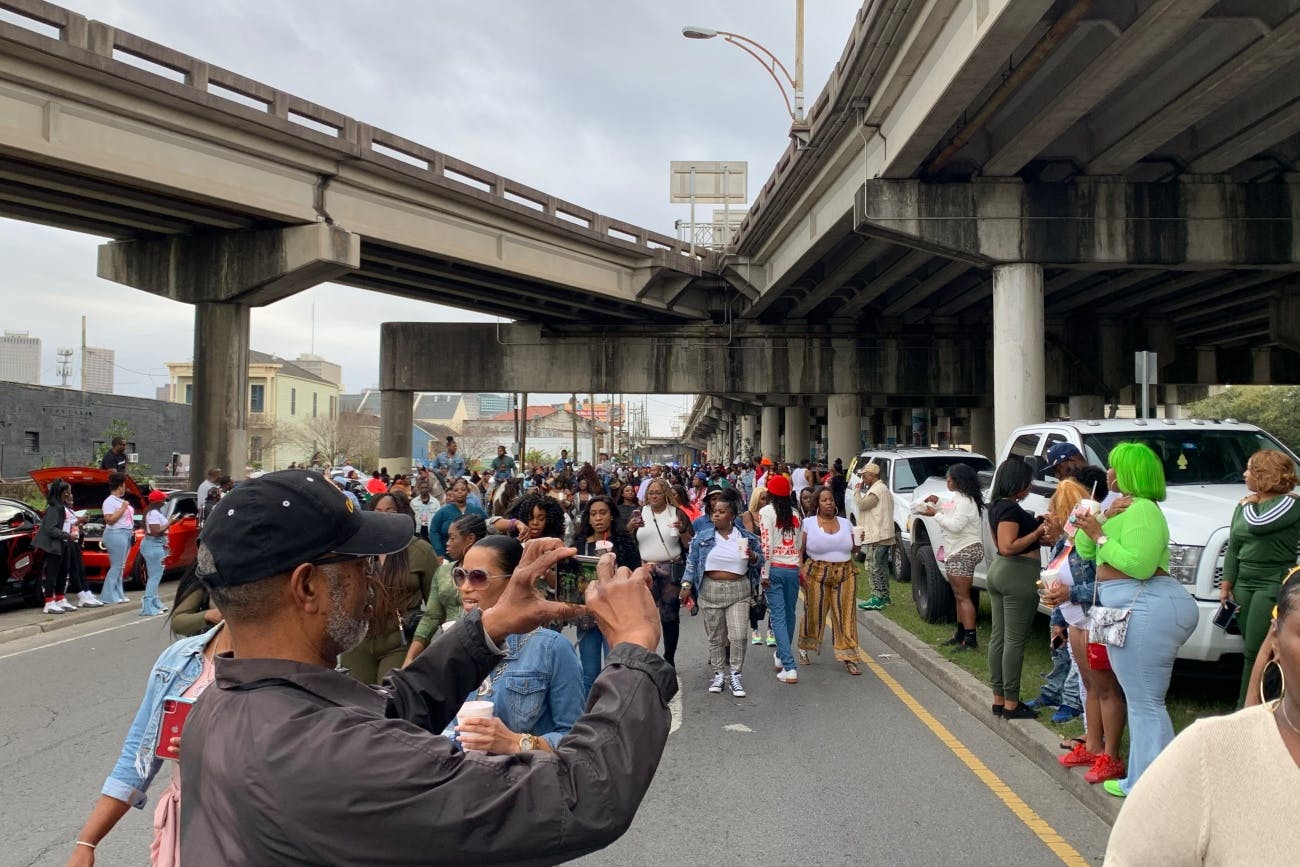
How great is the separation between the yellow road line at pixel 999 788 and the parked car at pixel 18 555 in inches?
475

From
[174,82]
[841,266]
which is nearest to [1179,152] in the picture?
[841,266]

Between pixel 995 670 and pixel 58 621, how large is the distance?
38.3 feet

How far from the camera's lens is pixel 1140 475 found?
5332 mm

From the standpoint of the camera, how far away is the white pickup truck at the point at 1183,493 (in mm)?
6961

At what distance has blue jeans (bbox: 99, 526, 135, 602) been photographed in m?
14.6

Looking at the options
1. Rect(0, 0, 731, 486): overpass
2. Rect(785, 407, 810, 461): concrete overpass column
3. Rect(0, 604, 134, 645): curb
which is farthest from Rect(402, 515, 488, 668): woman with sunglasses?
Rect(785, 407, 810, 461): concrete overpass column

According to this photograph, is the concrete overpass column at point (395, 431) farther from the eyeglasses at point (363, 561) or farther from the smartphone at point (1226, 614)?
the eyeglasses at point (363, 561)

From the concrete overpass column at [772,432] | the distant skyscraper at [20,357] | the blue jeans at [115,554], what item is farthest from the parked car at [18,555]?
the distant skyscraper at [20,357]

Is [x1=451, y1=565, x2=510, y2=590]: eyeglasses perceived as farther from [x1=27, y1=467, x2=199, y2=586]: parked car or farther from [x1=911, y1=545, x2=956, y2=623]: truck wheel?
[x1=27, y1=467, x2=199, y2=586]: parked car

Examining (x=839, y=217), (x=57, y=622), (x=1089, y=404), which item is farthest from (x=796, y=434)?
(x=57, y=622)

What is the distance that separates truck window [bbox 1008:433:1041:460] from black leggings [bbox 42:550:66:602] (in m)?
12.6

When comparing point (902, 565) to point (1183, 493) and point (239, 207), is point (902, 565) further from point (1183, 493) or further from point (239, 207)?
point (239, 207)

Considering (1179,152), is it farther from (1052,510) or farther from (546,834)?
(546,834)

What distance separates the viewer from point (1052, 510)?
6.84 metres
